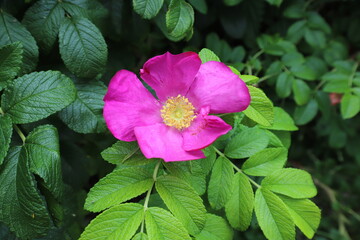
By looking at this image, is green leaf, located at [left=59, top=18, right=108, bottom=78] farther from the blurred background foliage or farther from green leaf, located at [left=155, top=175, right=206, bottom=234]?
green leaf, located at [left=155, top=175, right=206, bottom=234]

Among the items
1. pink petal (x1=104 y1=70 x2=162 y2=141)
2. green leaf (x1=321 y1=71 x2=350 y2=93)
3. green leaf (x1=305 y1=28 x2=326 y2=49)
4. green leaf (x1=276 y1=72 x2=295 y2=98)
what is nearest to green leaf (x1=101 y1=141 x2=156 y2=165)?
pink petal (x1=104 y1=70 x2=162 y2=141)

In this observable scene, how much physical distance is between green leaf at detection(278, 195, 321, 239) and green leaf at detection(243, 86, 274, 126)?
0.21 metres

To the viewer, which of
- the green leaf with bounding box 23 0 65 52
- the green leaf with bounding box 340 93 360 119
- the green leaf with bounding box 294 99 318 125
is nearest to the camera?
the green leaf with bounding box 23 0 65 52

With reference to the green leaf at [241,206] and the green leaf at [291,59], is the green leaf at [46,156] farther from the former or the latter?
the green leaf at [291,59]

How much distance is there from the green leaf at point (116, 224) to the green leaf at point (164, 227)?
0.08 feet

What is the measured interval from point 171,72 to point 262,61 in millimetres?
762

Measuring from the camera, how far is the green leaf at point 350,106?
1.34m

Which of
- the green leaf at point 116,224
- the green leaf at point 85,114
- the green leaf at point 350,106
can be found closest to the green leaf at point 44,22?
the green leaf at point 85,114

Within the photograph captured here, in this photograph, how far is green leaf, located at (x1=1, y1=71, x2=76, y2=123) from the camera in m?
0.85

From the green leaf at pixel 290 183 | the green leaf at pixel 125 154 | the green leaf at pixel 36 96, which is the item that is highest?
the green leaf at pixel 36 96

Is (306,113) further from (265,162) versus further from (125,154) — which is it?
(125,154)

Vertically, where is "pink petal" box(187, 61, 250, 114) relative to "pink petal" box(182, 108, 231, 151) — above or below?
above

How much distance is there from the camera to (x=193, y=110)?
0.93 meters

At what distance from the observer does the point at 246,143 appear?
3.25 feet
